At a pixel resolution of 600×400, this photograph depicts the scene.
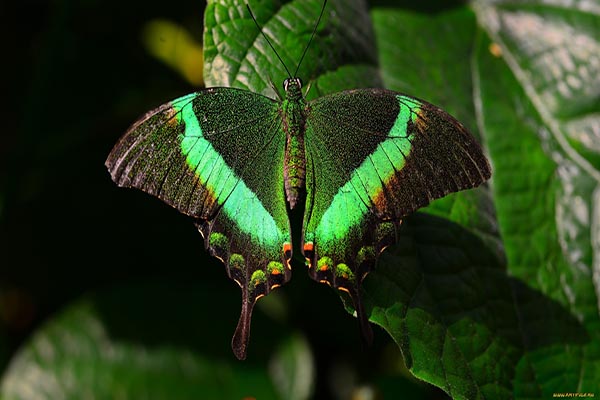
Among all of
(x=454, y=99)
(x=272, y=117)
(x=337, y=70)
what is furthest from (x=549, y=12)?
(x=272, y=117)

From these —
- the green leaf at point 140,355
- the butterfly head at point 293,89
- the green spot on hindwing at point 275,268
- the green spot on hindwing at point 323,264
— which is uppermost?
the butterfly head at point 293,89

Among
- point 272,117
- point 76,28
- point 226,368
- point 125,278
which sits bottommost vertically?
point 226,368

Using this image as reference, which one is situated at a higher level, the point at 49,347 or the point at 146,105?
the point at 146,105

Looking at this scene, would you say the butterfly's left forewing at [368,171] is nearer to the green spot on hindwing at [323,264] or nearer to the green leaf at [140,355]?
the green spot on hindwing at [323,264]

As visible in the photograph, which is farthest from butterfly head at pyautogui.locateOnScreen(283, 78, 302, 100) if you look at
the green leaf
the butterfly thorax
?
the green leaf

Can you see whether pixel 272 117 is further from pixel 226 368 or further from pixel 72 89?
pixel 72 89

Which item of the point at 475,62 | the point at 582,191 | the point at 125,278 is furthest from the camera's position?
the point at 125,278

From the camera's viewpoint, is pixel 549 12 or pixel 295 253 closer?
pixel 295 253

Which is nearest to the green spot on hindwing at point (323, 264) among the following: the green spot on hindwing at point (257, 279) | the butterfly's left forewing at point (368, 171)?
the butterfly's left forewing at point (368, 171)
